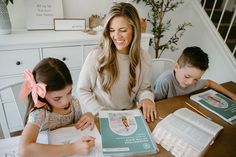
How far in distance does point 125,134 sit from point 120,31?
613mm

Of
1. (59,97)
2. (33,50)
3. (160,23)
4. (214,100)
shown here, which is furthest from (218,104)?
(160,23)

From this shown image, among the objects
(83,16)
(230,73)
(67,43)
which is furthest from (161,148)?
(230,73)

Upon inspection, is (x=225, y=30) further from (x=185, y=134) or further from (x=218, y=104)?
(x=185, y=134)

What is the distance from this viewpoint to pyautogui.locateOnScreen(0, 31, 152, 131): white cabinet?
160 centimetres

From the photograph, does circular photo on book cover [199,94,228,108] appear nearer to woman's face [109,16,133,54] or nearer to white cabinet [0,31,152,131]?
woman's face [109,16,133,54]

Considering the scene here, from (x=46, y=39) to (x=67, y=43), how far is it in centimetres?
18

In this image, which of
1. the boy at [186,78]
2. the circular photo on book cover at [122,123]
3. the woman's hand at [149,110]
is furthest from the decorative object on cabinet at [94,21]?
the circular photo on book cover at [122,123]

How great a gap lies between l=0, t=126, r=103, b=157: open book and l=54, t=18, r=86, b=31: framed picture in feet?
4.59

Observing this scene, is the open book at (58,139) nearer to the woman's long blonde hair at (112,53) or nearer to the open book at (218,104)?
the woman's long blonde hair at (112,53)

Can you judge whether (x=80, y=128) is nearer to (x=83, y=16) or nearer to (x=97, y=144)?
(x=97, y=144)

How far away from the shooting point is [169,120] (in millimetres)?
961

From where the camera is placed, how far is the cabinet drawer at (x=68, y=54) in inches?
68.2

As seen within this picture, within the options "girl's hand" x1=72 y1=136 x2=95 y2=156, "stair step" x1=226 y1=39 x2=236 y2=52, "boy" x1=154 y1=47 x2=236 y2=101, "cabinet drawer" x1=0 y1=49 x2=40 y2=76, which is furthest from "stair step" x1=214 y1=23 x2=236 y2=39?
"girl's hand" x1=72 y1=136 x2=95 y2=156

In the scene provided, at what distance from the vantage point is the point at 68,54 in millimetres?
1817
